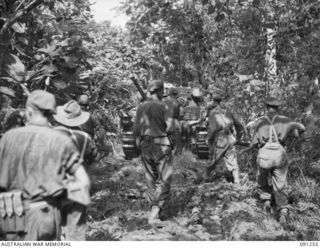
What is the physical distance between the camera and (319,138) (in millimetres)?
6383

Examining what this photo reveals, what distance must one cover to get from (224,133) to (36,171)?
5.63 m

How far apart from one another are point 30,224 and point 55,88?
5.79 feet

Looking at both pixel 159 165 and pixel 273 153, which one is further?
pixel 273 153

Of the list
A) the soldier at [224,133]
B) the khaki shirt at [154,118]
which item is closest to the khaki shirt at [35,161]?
the khaki shirt at [154,118]

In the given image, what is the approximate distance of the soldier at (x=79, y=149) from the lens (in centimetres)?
389

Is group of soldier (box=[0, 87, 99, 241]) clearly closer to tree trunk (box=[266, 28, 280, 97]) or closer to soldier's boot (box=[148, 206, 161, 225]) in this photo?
soldier's boot (box=[148, 206, 161, 225])

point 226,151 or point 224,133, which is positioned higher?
point 224,133

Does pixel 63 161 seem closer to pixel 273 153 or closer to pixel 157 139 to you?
pixel 157 139

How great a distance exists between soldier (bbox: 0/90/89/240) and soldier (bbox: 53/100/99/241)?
0.30 metres

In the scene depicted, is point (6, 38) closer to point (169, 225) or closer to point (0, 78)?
point (0, 78)

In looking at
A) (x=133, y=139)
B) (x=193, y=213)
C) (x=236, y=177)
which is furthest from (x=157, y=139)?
(x=133, y=139)

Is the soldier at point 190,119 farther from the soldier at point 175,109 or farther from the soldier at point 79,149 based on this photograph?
the soldier at point 79,149

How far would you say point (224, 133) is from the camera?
8500mm

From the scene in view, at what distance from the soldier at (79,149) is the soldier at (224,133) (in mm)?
4470
